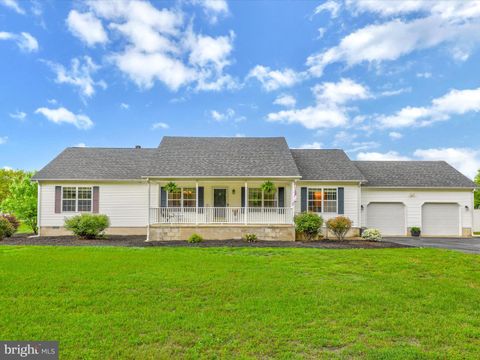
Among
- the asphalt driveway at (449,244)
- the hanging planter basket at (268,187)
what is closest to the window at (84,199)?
the hanging planter basket at (268,187)

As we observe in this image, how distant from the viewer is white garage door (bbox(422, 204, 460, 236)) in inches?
722

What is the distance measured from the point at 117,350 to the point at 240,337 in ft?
4.86

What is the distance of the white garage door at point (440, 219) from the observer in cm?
1834

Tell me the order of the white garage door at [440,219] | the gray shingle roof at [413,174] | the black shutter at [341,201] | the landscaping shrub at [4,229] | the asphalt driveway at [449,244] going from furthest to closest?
the white garage door at [440,219] < the gray shingle roof at [413,174] < the black shutter at [341,201] < the landscaping shrub at [4,229] < the asphalt driveway at [449,244]

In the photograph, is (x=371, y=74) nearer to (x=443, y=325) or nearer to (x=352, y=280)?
(x=352, y=280)

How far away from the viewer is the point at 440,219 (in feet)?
60.3

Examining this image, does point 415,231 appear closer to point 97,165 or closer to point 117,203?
point 117,203

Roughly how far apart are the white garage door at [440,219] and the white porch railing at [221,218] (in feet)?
31.4

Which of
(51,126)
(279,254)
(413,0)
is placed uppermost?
(413,0)

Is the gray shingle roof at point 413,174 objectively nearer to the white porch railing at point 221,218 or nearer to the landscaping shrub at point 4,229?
the white porch railing at point 221,218

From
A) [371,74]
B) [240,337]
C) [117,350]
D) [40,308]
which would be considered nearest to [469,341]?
[240,337]

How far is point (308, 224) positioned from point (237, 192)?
15.1 feet

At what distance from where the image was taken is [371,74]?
20.1 metres

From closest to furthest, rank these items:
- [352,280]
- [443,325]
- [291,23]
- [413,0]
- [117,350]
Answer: [117,350]
[443,325]
[352,280]
[413,0]
[291,23]
